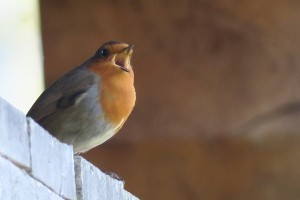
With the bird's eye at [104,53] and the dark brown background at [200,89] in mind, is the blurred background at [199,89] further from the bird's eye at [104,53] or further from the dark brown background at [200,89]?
the bird's eye at [104,53]

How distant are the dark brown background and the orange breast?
646 millimetres

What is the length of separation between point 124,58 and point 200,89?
0.72 m

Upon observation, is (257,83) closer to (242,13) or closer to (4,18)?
(242,13)

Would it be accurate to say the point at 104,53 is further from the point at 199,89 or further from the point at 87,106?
the point at 199,89

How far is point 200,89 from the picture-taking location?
245 inches

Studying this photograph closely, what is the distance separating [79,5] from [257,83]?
33.9 inches

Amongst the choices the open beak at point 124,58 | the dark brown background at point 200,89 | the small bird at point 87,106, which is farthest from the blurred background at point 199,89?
the small bird at point 87,106

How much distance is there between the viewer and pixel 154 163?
618 cm

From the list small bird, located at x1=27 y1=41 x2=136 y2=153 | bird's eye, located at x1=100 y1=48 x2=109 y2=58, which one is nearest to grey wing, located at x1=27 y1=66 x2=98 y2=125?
small bird, located at x1=27 y1=41 x2=136 y2=153

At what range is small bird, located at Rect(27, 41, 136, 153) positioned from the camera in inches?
207

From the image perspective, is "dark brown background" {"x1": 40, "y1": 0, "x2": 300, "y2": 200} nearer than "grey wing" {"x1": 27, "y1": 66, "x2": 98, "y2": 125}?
No

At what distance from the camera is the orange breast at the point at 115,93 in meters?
5.32

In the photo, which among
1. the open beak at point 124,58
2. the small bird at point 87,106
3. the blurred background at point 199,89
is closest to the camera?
the small bird at point 87,106

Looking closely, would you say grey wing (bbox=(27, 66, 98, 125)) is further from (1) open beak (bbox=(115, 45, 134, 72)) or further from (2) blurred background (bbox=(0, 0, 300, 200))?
(2) blurred background (bbox=(0, 0, 300, 200))
